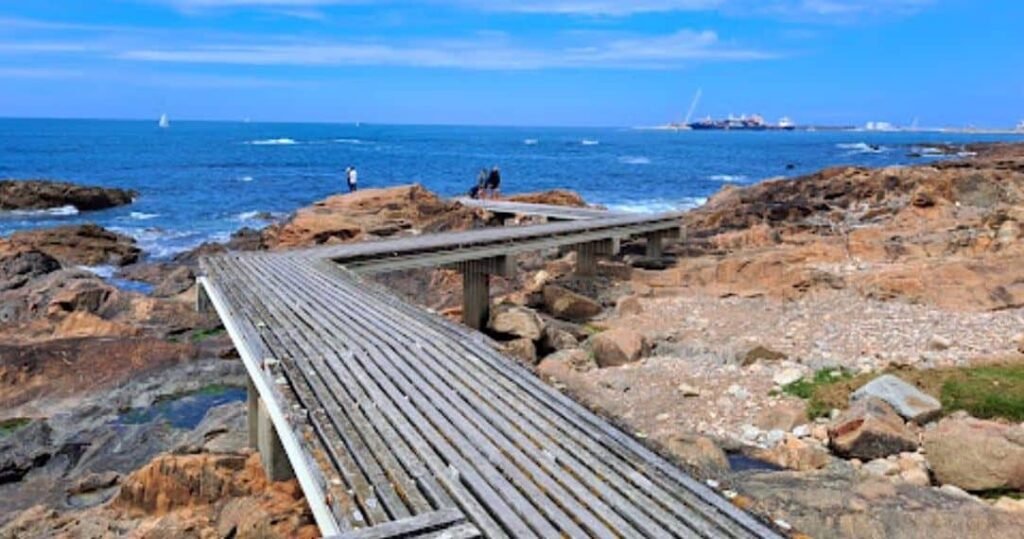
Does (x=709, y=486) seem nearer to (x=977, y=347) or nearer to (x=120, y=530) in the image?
(x=120, y=530)

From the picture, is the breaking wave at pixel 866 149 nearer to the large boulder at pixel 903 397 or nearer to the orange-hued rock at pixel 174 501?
the large boulder at pixel 903 397

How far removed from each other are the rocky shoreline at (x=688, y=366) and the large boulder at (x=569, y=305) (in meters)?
0.05

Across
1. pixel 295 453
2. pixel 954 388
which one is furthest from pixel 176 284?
pixel 954 388

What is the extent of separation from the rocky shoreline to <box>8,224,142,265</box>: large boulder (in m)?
0.18

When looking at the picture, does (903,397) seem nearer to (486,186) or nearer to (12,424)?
(12,424)

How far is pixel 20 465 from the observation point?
12203 mm

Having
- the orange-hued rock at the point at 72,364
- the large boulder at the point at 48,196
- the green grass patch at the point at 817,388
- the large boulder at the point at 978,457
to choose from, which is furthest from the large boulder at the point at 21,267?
the large boulder at the point at 48,196

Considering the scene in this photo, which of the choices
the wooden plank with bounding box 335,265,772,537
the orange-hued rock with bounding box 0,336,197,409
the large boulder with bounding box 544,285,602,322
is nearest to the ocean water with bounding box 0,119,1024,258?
the orange-hued rock with bounding box 0,336,197,409

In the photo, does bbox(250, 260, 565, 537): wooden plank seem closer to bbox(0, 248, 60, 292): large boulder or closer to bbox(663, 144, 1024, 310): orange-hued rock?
bbox(663, 144, 1024, 310): orange-hued rock

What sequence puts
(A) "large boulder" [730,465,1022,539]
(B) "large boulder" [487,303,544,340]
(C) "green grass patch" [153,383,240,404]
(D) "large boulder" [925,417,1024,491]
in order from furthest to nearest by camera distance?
(B) "large boulder" [487,303,544,340] < (C) "green grass patch" [153,383,240,404] < (D) "large boulder" [925,417,1024,491] < (A) "large boulder" [730,465,1022,539]

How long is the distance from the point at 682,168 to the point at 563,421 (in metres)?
83.5

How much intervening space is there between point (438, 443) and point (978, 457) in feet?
21.3

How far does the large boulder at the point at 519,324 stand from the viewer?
57.9 feet

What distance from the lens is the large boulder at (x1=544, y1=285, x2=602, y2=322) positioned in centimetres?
2020
